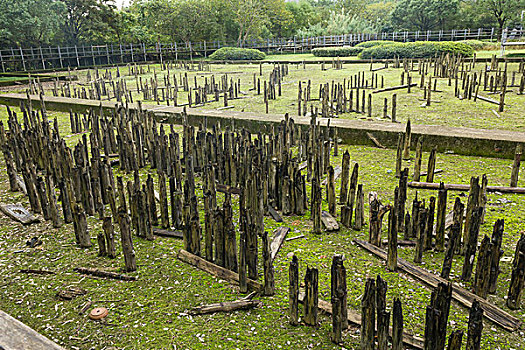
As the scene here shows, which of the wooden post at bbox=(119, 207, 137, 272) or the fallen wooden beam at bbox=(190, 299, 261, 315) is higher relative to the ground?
the wooden post at bbox=(119, 207, 137, 272)

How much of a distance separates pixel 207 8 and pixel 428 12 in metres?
23.7

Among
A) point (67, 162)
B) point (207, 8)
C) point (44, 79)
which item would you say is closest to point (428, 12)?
point (207, 8)

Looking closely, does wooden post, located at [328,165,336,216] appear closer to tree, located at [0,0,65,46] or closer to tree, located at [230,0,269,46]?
tree, located at [0,0,65,46]

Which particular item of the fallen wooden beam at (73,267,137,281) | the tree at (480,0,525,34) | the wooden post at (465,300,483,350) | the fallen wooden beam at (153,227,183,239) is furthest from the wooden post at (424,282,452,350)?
the tree at (480,0,525,34)

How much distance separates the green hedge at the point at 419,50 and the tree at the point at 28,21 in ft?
80.5

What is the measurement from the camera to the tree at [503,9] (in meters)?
38.4

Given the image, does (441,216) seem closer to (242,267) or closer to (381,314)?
(381,314)

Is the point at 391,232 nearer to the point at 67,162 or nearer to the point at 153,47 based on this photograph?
the point at 67,162

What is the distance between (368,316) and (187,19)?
4453 centimetres

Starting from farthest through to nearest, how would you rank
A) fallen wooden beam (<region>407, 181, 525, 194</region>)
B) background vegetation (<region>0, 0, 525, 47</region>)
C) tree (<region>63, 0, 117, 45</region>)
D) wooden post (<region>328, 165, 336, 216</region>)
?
1. tree (<region>63, 0, 117, 45</region>)
2. background vegetation (<region>0, 0, 525, 47</region>)
3. fallen wooden beam (<region>407, 181, 525, 194</region>)
4. wooden post (<region>328, 165, 336, 216</region>)

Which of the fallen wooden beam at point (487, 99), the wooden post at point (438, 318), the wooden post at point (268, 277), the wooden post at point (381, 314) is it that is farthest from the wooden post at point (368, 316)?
the fallen wooden beam at point (487, 99)

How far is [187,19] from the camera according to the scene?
4250 cm

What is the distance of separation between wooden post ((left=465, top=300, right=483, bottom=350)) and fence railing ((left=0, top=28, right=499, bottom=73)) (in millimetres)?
31585

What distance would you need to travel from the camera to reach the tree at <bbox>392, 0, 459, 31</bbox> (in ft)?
141
